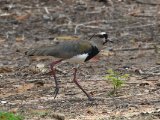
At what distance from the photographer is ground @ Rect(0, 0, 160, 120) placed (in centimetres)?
880

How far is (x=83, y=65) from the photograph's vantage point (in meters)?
12.3

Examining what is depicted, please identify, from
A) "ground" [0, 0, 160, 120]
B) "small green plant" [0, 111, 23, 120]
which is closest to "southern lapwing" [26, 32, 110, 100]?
"ground" [0, 0, 160, 120]

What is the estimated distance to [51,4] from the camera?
57.9ft

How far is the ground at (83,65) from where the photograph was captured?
8797mm

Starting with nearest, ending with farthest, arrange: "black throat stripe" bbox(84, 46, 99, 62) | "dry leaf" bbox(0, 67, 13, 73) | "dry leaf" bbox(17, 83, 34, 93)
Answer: "black throat stripe" bbox(84, 46, 99, 62), "dry leaf" bbox(17, 83, 34, 93), "dry leaf" bbox(0, 67, 13, 73)

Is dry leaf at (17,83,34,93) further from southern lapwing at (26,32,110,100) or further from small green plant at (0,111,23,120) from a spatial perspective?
small green plant at (0,111,23,120)

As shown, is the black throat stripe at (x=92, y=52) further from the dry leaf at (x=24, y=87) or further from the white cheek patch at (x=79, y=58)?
the dry leaf at (x=24, y=87)

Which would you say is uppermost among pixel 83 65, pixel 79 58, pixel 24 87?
pixel 79 58

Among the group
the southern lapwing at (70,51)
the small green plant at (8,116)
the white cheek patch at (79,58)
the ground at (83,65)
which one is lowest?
the ground at (83,65)

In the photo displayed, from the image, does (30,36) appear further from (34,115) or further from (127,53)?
(34,115)

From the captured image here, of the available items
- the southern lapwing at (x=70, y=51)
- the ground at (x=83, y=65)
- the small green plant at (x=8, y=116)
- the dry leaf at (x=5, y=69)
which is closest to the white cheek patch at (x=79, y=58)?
the southern lapwing at (x=70, y=51)

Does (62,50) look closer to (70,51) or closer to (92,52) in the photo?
(70,51)

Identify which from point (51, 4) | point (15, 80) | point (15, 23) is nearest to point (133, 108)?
point (15, 80)

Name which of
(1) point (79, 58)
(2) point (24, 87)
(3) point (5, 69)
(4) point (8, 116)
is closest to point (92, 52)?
(1) point (79, 58)
